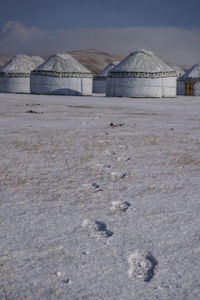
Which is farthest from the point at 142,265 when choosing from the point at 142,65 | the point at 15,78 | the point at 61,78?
the point at 15,78

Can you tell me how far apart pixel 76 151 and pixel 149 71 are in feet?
56.6

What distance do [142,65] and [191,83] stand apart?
7666mm

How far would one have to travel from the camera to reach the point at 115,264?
5.23 feet

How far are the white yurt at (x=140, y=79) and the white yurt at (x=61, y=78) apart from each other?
2.37 m

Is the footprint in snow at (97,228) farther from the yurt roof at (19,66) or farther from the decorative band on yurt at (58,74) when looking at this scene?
the yurt roof at (19,66)

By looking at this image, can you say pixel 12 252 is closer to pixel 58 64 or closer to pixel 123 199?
A: pixel 123 199

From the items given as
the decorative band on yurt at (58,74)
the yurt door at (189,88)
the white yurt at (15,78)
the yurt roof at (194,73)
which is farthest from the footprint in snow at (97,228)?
the yurt door at (189,88)

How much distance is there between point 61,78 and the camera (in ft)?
72.8

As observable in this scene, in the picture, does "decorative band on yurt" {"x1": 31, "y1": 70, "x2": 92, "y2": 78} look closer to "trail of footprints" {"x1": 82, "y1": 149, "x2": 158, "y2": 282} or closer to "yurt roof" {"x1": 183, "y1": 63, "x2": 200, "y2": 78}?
"yurt roof" {"x1": 183, "y1": 63, "x2": 200, "y2": 78}

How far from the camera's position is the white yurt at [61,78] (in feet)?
73.0

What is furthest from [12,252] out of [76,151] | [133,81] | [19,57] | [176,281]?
[19,57]

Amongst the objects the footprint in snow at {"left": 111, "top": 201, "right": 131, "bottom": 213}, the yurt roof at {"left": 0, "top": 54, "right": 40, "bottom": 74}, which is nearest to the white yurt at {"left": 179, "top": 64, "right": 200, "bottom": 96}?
the yurt roof at {"left": 0, "top": 54, "right": 40, "bottom": 74}

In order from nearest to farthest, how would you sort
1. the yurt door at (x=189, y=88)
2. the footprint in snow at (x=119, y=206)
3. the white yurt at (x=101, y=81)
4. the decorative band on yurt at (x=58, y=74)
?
the footprint in snow at (x=119, y=206) → the decorative band on yurt at (x=58, y=74) → the yurt door at (x=189, y=88) → the white yurt at (x=101, y=81)

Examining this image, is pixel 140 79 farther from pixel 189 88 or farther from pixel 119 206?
pixel 119 206
